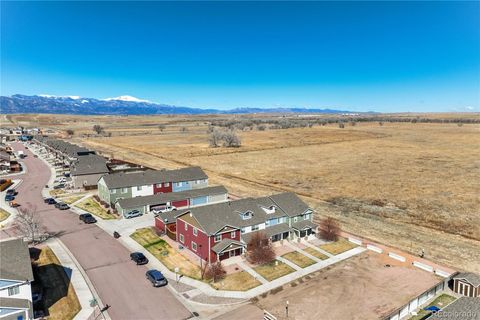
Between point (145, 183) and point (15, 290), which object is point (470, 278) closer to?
point (15, 290)

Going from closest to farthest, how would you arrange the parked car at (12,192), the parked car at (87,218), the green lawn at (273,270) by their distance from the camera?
the green lawn at (273,270) → the parked car at (87,218) → the parked car at (12,192)

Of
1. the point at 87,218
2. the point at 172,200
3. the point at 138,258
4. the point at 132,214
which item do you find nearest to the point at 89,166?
the point at 87,218

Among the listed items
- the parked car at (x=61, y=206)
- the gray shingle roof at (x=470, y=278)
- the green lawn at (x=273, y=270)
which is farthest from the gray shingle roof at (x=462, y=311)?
the parked car at (x=61, y=206)

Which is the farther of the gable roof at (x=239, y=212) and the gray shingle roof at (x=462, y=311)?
the gable roof at (x=239, y=212)

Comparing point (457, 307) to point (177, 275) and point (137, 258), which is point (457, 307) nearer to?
point (177, 275)

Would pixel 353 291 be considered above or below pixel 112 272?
below

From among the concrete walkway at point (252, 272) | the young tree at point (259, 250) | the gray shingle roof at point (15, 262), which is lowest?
the concrete walkway at point (252, 272)

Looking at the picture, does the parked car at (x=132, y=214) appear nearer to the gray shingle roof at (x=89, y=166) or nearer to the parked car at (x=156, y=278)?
the parked car at (x=156, y=278)
